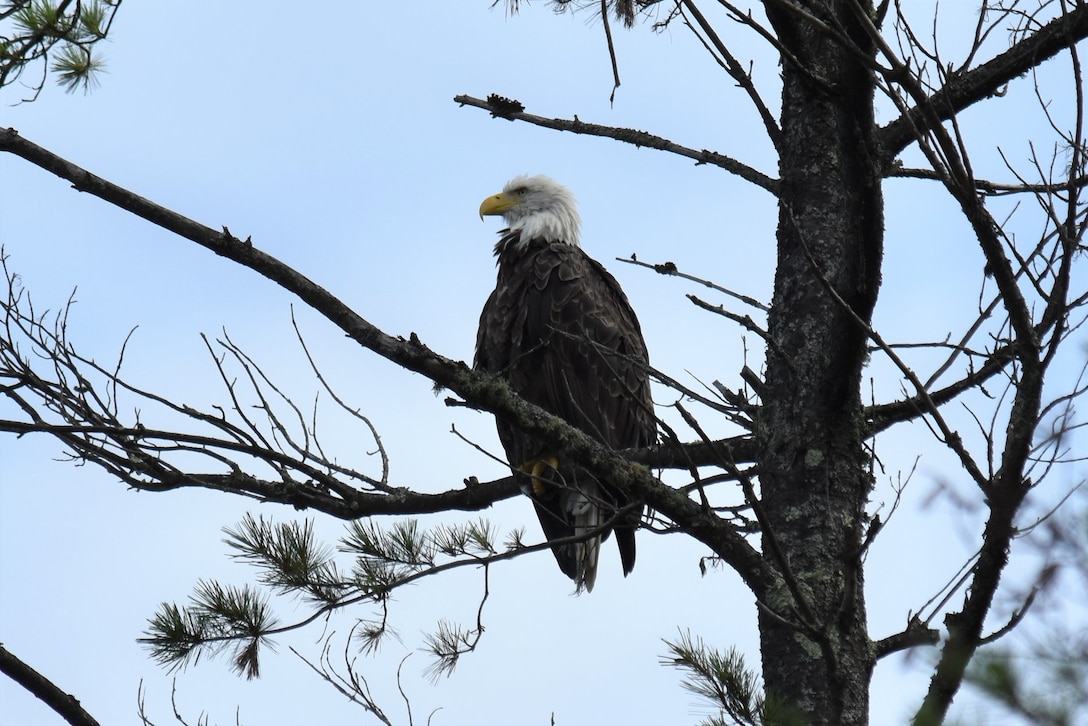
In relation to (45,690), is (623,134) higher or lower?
higher

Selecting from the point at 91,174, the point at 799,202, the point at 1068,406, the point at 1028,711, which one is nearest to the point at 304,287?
the point at 91,174

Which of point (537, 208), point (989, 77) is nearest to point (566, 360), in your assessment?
point (537, 208)

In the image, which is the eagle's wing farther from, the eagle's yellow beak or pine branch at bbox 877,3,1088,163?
pine branch at bbox 877,3,1088,163

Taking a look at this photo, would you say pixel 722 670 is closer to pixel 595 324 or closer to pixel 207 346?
pixel 207 346

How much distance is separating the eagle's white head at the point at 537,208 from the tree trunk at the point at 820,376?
2.92 meters

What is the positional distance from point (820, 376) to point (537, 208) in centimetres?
369

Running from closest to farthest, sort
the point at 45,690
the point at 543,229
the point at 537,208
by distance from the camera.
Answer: the point at 45,690
the point at 543,229
the point at 537,208

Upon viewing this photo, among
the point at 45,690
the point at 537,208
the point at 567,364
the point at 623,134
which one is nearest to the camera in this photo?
the point at 45,690

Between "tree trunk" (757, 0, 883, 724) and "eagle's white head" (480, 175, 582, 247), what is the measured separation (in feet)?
9.59

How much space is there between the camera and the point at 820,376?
3139 mm

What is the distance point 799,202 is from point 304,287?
1.38m

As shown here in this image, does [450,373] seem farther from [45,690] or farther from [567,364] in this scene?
[567,364]

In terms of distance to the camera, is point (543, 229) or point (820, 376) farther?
point (543, 229)

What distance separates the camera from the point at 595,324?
17.6 ft
